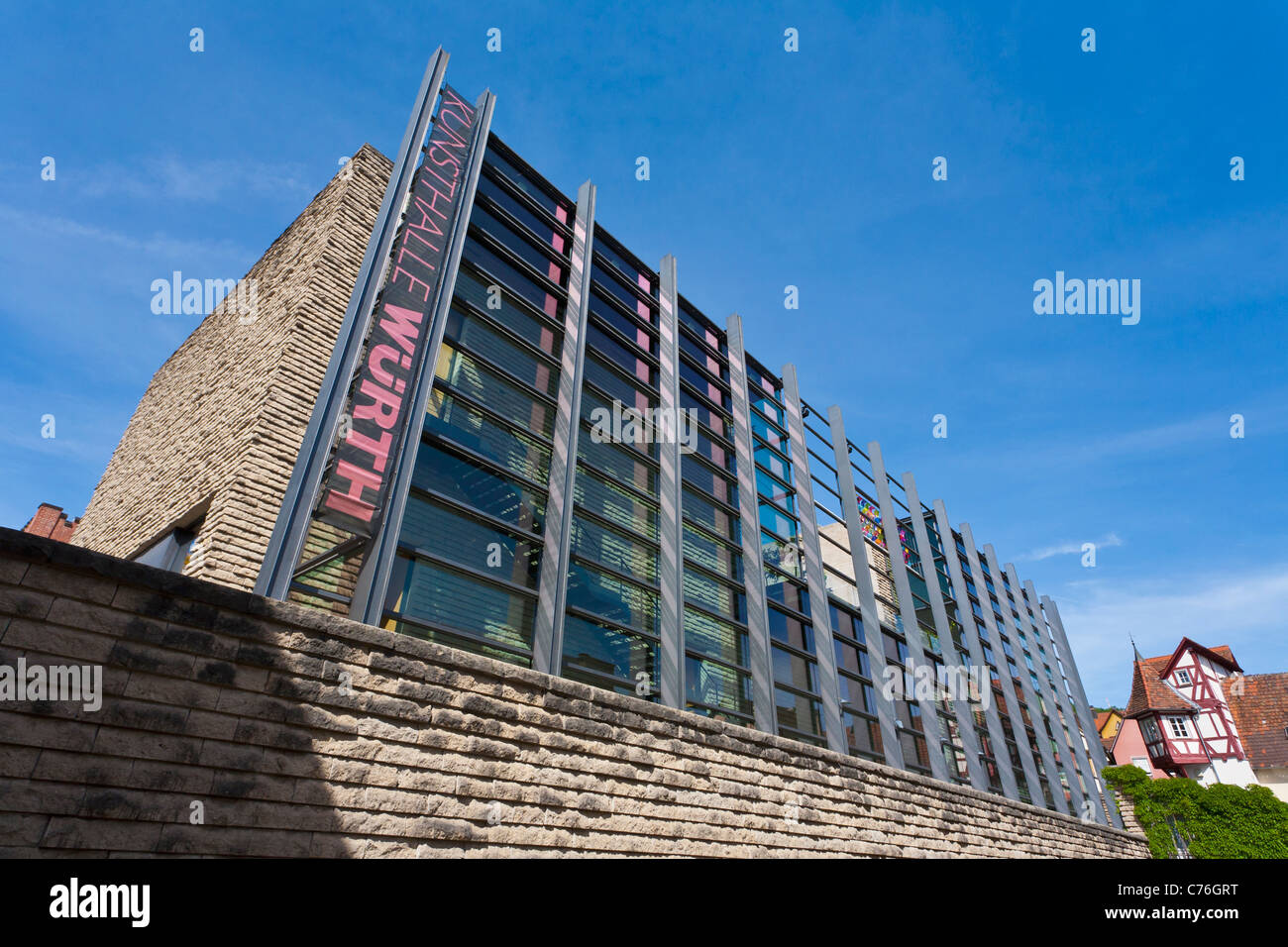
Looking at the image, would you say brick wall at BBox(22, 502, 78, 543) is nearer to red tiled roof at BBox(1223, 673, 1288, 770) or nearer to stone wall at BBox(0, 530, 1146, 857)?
stone wall at BBox(0, 530, 1146, 857)

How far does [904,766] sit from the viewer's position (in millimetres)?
14969

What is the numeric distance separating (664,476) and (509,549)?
4307 millimetres

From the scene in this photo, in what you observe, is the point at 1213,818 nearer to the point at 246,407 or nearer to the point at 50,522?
the point at 246,407

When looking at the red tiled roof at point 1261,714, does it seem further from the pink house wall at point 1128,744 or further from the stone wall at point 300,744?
the stone wall at point 300,744

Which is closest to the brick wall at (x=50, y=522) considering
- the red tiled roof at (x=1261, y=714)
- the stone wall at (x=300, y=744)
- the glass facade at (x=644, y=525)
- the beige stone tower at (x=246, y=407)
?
the beige stone tower at (x=246, y=407)

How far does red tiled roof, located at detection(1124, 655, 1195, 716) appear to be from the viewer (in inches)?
1797

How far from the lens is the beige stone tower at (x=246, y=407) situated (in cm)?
860

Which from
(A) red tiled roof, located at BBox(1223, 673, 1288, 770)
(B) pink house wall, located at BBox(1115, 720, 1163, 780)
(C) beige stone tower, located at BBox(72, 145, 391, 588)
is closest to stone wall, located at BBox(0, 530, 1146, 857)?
(C) beige stone tower, located at BBox(72, 145, 391, 588)

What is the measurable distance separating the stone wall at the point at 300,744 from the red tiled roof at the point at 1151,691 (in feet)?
171

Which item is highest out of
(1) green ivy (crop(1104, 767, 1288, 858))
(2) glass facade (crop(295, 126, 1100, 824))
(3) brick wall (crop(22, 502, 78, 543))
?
(3) brick wall (crop(22, 502, 78, 543))

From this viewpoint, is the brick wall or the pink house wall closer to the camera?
the brick wall

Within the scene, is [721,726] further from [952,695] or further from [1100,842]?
[1100,842]

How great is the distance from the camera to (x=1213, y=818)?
2936 centimetres

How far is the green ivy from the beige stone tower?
120ft
